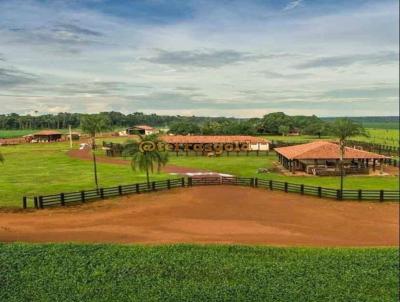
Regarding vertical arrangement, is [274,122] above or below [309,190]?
above

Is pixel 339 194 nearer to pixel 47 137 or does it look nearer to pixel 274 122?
pixel 47 137

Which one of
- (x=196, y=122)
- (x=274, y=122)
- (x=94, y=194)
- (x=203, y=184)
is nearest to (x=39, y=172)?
(x=94, y=194)

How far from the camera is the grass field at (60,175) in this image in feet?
39.9

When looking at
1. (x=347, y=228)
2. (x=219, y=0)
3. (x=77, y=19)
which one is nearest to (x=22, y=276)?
(x=77, y=19)

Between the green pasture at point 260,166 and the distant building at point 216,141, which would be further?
the distant building at point 216,141

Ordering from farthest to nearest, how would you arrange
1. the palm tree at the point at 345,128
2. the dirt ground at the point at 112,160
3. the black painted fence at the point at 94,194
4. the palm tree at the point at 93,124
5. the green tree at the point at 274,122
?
the green tree at the point at 274,122, the palm tree at the point at 345,128, the black painted fence at the point at 94,194, the dirt ground at the point at 112,160, the palm tree at the point at 93,124

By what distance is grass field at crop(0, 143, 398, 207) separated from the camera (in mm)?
12172

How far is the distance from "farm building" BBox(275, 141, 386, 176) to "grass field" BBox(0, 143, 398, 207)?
6.40ft

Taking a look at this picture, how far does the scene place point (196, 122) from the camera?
28.6 meters

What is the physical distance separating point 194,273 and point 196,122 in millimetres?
15951

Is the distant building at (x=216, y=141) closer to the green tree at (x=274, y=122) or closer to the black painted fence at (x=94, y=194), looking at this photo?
the green tree at (x=274, y=122)

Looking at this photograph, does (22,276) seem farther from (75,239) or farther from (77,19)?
(77,19)

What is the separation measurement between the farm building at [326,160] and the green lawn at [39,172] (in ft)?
69.8

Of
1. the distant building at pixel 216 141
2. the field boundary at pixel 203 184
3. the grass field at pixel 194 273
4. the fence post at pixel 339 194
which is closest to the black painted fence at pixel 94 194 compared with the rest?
the field boundary at pixel 203 184
